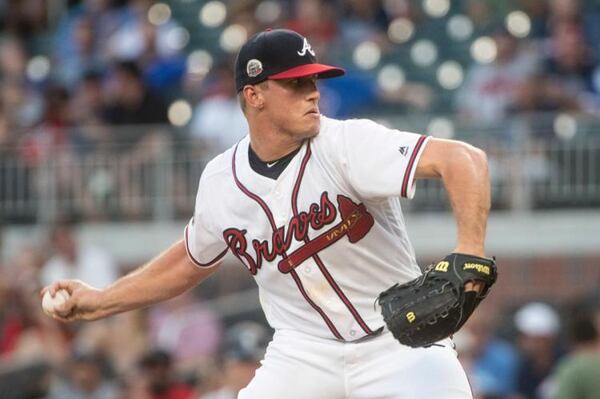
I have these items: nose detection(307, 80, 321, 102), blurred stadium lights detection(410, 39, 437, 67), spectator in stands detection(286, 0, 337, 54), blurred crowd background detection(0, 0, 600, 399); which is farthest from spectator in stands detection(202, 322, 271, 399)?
blurred stadium lights detection(410, 39, 437, 67)

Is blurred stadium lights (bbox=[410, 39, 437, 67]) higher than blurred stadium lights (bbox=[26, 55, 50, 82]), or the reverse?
blurred stadium lights (bbox=[410, 39, 437, 67])

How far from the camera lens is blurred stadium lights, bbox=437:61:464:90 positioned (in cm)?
1434

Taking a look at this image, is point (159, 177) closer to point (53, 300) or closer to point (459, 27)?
point (459, 27)

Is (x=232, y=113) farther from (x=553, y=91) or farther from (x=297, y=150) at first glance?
(x=297, y=150)

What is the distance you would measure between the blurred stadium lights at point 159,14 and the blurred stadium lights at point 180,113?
1701mm

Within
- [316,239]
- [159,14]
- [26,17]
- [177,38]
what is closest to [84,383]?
[316,239]

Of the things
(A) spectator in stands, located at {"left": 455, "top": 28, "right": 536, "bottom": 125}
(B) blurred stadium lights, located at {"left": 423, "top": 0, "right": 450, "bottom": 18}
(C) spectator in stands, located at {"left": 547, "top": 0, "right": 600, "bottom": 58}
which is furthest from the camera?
(B) blurred stadium lights, located at {"left": 423, "top": 0, "right": 450, "bottom": 18}

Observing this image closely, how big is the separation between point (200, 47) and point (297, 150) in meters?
10.2

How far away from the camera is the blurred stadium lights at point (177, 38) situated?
1571 centimetres

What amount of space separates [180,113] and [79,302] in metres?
7.90

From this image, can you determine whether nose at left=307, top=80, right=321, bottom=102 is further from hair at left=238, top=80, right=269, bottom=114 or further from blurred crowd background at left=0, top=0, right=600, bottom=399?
blurred crowd background at left=0, top=0, right=600, bottom=399

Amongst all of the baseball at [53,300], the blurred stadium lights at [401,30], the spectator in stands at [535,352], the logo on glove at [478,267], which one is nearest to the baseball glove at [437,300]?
the logo on glove at [478,267]

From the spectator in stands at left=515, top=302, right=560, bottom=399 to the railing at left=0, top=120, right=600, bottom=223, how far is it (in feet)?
6.29

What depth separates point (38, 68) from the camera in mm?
16203
